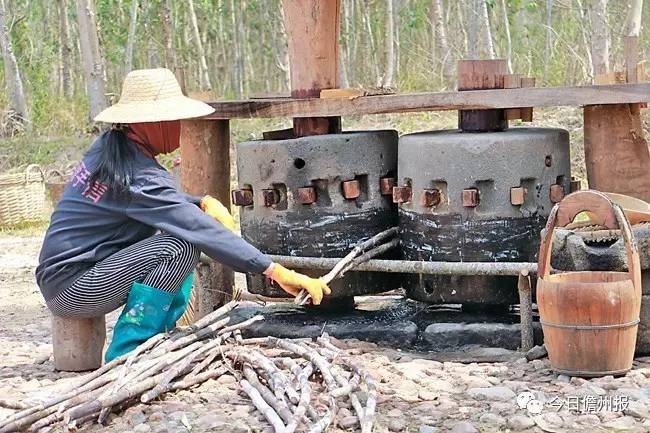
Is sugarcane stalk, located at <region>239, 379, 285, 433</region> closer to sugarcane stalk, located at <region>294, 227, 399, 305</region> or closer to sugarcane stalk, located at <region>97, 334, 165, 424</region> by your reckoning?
sugarcane stalk, located at <region>97, 334, 165, 424</region>

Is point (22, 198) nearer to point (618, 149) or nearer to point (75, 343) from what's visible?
point (75, 343)

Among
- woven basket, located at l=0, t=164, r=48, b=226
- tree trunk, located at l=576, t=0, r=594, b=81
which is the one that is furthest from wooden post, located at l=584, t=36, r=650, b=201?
tree trunk, located at l=576, t=0, r=594, b=81

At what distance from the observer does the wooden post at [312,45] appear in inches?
216

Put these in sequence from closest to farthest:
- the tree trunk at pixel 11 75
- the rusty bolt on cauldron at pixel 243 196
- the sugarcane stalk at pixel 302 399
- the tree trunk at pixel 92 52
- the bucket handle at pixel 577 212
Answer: the sugarcane stalk at pixel 302 399
the bucket handle at pixel 577 212
the rusty bolt on cauldron at pixel 243 196
the tree trunk at pixel 92 52
the tree trunk at pixel 11 75

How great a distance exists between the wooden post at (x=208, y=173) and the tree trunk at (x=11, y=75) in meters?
11.9

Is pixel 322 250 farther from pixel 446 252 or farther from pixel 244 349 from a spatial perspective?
pixel 244 349

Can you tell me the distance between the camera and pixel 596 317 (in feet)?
12.5

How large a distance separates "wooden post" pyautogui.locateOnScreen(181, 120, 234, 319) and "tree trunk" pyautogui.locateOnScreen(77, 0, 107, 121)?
34.3 ft

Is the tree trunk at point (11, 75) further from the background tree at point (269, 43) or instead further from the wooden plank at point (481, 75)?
the wooden plank at point (481, 75)

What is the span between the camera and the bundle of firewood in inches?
138

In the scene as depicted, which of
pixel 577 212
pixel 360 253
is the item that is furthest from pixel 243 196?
pixel 577 212

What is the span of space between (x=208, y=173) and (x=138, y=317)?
5.56ft

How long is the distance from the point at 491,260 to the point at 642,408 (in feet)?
4.63

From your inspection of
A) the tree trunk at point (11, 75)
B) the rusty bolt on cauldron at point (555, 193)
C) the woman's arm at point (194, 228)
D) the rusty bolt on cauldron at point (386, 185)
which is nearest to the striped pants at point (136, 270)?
the woman's arm at point (194, 228)
